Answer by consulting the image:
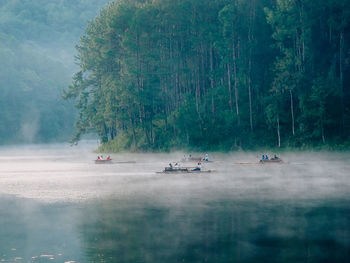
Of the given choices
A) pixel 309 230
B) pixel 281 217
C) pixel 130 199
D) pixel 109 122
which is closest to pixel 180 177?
pixel 130 199

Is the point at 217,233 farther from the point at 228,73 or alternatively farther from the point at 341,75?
the point at 228,73

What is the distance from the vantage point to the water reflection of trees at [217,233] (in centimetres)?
2066

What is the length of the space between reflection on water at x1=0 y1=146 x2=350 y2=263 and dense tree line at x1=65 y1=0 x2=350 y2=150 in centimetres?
2422

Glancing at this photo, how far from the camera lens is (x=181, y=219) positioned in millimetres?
27859

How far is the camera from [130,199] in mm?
36156

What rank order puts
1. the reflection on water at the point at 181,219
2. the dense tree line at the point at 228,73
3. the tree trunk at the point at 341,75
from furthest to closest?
the dense tree line at the point at 228,73
the tree trunk at the point at 341,75
the reflection on water at the point at 181,219

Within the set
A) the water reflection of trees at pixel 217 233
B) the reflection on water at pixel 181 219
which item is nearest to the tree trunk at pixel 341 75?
the reflection on water at pixel 181 219

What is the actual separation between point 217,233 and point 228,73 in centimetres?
5616

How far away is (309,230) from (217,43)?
57268 millimetres

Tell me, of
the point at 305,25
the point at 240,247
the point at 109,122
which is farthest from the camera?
the point at 109,122

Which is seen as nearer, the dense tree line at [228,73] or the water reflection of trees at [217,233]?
the water reflection of trees at [217,233]

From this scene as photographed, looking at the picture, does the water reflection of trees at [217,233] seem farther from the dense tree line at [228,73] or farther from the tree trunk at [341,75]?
the dense tree line at [228,73]

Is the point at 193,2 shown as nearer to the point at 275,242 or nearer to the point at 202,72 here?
the point at 202,72

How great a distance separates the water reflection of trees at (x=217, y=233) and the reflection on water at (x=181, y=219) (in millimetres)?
39
